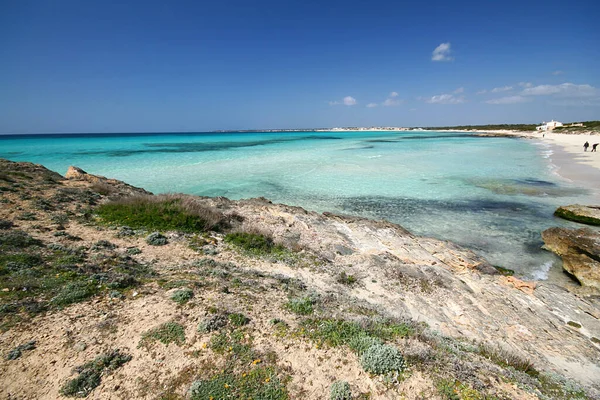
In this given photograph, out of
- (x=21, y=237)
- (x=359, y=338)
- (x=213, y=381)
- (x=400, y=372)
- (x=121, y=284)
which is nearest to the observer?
(x=213, y=381)

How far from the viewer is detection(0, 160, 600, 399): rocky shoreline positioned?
4336 mm

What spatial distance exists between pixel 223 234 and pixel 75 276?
197 inches

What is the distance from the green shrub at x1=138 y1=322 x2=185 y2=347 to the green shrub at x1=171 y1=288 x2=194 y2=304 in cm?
66

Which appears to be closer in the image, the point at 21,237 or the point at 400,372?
the point at 400,372

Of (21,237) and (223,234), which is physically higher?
(21,237)

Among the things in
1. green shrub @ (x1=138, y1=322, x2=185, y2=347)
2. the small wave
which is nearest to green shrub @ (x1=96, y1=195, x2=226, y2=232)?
green shrub @ (x1=138, y1=322, x2=185, y2=347)

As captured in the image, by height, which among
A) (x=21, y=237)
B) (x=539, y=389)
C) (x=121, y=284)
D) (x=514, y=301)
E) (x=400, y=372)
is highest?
(x=21, y=237)

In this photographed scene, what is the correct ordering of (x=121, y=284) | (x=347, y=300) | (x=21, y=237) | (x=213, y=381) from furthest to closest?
1. (x=21, y=237)
2. (x=347, y=300)
3. (x=121, y=284)
4. (x=213, y=381)

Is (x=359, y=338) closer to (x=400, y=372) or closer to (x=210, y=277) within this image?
(x=400, y=372)

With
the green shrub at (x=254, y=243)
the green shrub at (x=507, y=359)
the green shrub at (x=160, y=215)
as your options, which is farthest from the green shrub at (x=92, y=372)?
the green shrub at (x=507, y=359)

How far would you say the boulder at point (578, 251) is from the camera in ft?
31.5

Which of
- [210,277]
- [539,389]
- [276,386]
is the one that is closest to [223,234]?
[210,277]

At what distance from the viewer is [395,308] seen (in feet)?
23.8

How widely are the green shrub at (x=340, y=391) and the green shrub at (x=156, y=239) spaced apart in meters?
7.33
